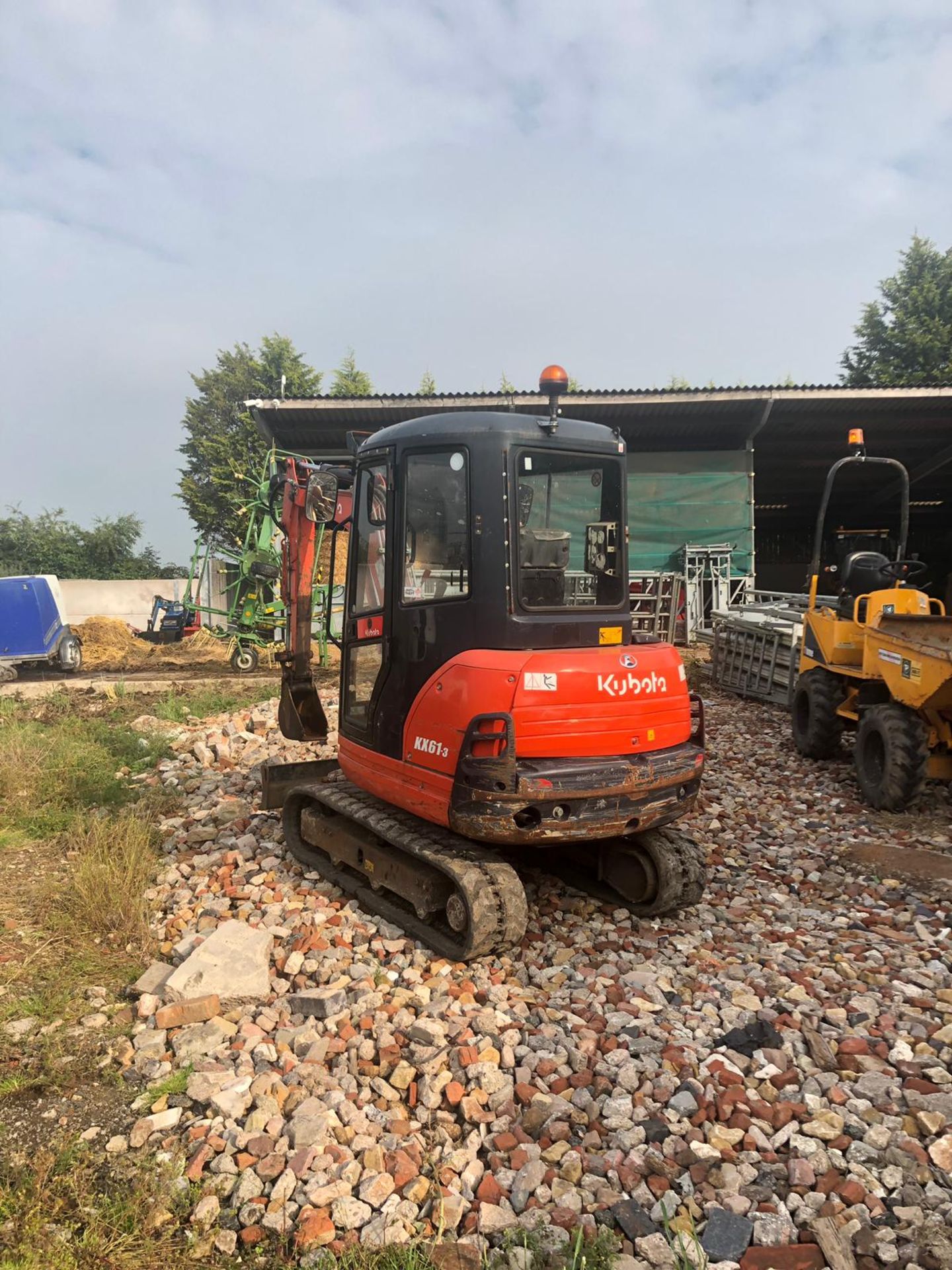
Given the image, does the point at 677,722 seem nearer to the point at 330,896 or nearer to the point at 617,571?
the point at 617,571

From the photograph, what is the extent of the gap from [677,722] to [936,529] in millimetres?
23381

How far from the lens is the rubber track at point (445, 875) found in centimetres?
386

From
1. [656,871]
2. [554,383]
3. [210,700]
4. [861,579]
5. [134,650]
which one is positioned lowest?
[134,650]

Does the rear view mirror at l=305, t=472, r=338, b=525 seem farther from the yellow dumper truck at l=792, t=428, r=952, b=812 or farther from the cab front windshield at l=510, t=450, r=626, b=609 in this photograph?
the yellow dumper truck at l=792, t=428, r=952, b=812

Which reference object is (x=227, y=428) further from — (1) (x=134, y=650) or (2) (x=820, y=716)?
(2) (x=820, y=716)

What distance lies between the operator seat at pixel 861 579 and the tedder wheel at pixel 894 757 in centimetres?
137

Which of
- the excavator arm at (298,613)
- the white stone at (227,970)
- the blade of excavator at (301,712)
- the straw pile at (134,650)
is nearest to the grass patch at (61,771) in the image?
the blade of excavator at (301,712)

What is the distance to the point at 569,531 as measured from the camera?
4484 millimetres

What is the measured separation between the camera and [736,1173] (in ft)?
8.46

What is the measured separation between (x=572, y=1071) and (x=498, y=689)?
65.4 inches

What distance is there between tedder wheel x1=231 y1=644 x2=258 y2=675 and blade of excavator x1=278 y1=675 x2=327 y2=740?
9215 millimetres

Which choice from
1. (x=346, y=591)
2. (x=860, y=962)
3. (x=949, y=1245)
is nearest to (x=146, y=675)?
(x=346, y=591)

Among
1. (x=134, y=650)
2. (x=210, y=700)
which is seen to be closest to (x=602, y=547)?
(x=210, y=700)

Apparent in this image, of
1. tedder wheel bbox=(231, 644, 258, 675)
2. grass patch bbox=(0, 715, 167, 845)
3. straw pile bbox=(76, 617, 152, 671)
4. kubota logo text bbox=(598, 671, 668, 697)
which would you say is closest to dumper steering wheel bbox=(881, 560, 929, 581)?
kubota logo text bbox=(598, 671, 668, 697)
